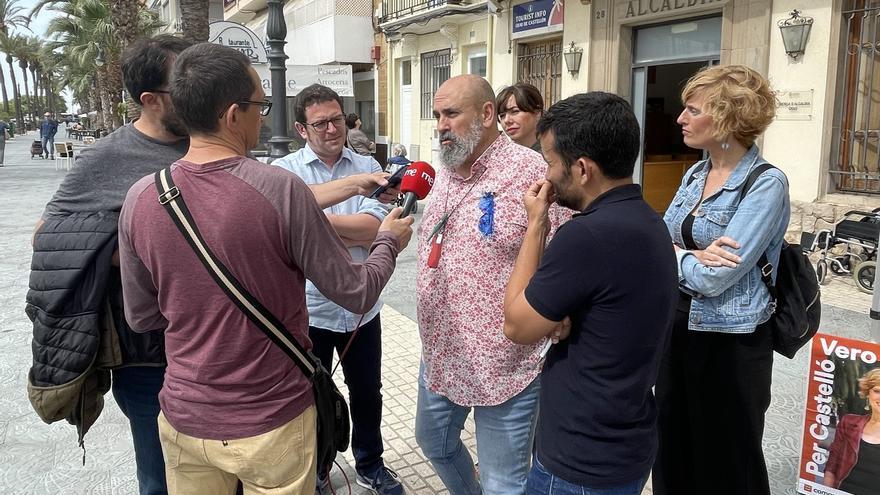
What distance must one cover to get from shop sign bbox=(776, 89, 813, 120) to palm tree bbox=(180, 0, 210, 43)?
25.4ft

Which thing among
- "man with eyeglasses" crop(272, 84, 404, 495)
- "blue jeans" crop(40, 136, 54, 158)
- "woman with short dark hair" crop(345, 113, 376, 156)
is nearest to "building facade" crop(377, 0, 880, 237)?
"woman with short dark hair" crop(345, 113, 376, 156)

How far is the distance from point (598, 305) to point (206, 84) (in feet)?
3.78

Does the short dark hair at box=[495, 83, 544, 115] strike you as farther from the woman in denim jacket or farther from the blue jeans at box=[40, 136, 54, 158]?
the blue jeans at box=[40, 136, 54, 158]

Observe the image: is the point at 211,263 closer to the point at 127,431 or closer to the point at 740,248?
the point at 740,248

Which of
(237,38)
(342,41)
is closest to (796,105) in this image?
(237,38)

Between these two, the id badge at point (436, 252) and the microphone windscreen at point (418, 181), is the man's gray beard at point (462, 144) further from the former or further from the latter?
the id badge at point (436, 252)

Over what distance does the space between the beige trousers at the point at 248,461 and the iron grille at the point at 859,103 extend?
7.97 meters

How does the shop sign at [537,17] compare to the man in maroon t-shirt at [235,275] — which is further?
the shop sign at [537,17]

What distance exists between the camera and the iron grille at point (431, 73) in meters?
16.2

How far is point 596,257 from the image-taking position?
1692 mm

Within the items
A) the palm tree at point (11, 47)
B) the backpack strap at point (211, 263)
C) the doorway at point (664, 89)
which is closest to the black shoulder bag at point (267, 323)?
the backpack strap at point (211, 263)

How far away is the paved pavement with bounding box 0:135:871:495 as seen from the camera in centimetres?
333

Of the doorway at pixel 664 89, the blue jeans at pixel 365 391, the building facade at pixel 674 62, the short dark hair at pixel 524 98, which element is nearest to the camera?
the blue jeans at pixel 365 391

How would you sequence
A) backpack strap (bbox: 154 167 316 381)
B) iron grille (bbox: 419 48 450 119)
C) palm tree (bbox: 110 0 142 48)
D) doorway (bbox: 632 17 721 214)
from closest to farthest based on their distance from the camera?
backpack strap (bbox: 154 167 316 381) → doorway (bbox: 632 17 721 214) → palm tree (bbox: 110 0 142 48) → iron grille (bbox: 419 48 450 119)
